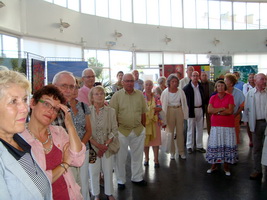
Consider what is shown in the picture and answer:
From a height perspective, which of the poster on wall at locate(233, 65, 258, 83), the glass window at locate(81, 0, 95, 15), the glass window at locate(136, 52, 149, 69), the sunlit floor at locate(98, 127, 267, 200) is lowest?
the sunlit floor at locate(98, 127, 267, 200)

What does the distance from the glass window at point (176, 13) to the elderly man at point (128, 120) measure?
10696 mm

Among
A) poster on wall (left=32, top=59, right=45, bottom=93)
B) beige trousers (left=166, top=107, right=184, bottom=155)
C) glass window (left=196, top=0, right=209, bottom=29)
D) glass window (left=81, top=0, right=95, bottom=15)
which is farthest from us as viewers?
glass window (left=196, top=0, right=209, bottom=29)

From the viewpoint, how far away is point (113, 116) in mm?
3572

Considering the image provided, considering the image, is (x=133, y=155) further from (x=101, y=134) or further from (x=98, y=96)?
(x=98, y=96)

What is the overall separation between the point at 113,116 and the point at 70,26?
23.3 feet

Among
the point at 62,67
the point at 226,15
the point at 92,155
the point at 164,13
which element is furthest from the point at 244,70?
the point at 92,155

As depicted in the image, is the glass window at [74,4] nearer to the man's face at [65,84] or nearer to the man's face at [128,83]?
the man's face at [128,83]

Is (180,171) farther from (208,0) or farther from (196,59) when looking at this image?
(208,0)

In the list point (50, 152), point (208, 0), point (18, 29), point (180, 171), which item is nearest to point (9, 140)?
point (50, 152)

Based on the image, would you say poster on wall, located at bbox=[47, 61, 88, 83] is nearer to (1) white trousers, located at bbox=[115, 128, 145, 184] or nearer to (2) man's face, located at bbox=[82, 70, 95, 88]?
(2) man's face, located at bbox=[82, 70, 95, 88]

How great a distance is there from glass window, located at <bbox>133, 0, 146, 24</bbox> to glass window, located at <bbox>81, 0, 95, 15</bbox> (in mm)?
2381

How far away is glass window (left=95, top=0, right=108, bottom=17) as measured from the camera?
11076mm

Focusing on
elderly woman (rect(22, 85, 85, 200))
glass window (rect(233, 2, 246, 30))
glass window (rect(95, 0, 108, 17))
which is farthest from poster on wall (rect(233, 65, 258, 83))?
elderly woman (rect(22, 85, 85, 200))

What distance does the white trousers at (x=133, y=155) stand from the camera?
412 cm
